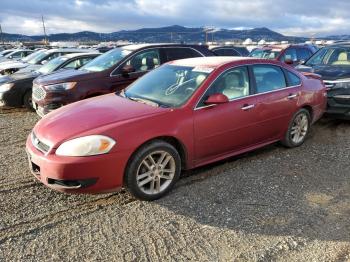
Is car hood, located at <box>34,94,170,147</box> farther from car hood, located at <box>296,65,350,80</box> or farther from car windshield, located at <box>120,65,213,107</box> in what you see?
car hood, located at <box>296,65,350,80</box>

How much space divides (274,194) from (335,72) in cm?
434

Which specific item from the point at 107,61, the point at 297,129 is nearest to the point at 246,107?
the point at 297,129

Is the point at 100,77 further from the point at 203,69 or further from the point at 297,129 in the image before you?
the point at 297,129

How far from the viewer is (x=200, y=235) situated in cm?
358

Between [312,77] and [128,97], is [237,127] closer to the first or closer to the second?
[128,97]

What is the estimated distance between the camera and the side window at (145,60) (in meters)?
7.88

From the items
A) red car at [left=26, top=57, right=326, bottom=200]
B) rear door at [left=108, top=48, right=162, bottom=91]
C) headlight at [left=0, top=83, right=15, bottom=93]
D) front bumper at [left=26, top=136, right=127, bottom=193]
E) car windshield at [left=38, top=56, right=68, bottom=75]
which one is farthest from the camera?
car windshield at [left=38, top=56, right=68, bottom=75]

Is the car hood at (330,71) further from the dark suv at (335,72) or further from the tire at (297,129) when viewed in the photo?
the tire at (297,129)

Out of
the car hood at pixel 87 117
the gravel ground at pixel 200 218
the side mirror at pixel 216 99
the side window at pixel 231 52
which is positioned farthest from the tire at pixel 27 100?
the side window at pixel 231 52

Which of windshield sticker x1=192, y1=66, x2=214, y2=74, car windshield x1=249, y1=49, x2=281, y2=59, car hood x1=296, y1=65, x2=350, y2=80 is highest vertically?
windshield sticker x1=192, y1=66, x2=214, y2=74

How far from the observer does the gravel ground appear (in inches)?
131

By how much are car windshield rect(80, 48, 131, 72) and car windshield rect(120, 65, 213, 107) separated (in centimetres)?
251

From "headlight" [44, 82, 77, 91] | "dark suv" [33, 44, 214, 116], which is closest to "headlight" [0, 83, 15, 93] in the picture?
"dark suv" [33, 44, 214, 116]

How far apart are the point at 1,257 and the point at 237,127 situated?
3.15 meters
